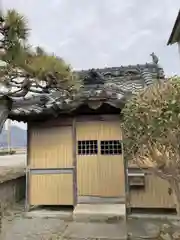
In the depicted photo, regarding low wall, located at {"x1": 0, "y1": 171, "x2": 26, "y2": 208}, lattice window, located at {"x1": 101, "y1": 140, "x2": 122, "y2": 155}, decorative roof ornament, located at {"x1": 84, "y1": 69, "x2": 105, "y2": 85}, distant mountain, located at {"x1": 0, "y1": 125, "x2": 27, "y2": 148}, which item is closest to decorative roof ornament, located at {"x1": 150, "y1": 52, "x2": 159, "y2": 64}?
decorative roof ornament, located at {"x1": 84, "y1": 69, "x2": 105, "y2": 85}

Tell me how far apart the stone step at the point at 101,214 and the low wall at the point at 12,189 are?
2.01 meters

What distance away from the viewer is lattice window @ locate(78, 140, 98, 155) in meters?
6.65

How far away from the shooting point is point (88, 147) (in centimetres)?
667

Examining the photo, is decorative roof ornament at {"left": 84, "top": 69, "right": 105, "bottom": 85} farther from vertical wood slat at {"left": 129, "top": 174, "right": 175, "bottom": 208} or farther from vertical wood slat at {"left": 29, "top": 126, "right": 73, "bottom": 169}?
vertical wood slat at {"left": 129, "top": 174, "right": 175, "bottom": 208}

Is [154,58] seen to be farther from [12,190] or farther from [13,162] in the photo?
[13,162]

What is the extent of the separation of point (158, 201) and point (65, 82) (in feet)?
12.6

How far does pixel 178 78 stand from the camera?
3605 millimetres


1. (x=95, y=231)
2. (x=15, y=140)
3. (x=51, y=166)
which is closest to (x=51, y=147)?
(x=51, y=166)

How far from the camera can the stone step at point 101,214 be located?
566cm

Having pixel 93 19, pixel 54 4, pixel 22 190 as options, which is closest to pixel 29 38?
pixel 54 4

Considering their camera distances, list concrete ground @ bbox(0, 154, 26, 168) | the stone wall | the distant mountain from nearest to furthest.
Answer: the stone wall → the distant mountain → concrete ground @ bbox(0, 154, 26, 168)

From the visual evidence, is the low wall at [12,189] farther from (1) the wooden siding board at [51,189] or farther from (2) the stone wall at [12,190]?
(1) the wooden siding board at [51,189]

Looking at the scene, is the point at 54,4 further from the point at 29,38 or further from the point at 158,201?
the point at 158,201

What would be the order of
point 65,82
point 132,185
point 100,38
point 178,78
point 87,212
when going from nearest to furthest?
point 178,78 < point 65,82 < point 87,212 < point 132,185 < point 100,38
